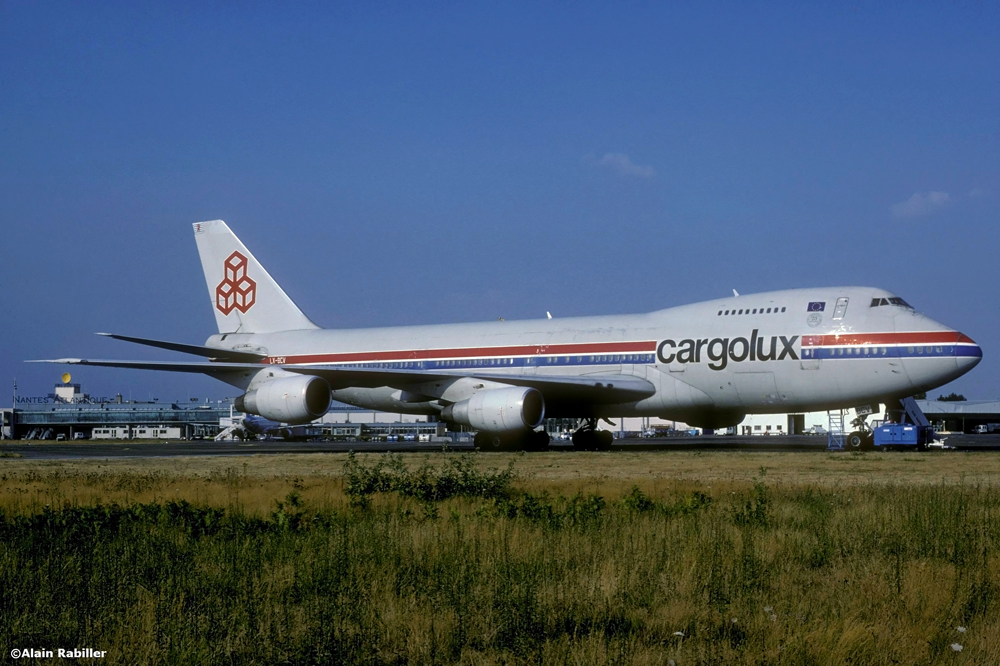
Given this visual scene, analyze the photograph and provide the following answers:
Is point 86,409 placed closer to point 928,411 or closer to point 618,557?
point 928,411

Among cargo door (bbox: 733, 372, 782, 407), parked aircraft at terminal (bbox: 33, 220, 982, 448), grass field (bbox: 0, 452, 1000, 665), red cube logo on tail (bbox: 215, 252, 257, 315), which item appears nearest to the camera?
grass field (bbox: 0, 452, 1000, 665)

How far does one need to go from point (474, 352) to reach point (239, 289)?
11.8 meters

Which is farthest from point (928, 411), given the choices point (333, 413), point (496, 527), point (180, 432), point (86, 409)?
point (496, 527)

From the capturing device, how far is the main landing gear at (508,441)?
3080 cm

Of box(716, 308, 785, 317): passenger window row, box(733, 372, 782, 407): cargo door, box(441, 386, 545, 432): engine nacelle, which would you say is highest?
box(716, 308, 785, 317): passenger window row

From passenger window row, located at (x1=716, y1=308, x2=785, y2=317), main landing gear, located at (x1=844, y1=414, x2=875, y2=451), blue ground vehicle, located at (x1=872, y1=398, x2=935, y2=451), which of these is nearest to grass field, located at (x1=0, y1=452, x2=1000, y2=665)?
passenger window row, located at (x1=716, y1=308, x2=785, y2=317)

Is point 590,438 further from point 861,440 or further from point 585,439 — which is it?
point 861,440

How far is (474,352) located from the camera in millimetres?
33062

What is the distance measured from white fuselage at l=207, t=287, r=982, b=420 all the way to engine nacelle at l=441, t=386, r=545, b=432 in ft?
5.14

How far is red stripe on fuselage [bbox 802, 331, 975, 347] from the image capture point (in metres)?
25.1

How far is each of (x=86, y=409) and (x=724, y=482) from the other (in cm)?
8935

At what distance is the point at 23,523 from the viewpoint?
32.1 feet

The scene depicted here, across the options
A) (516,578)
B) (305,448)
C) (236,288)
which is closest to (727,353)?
(305,448)

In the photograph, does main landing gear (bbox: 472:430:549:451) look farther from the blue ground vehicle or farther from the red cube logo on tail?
the red cube logo on tail
